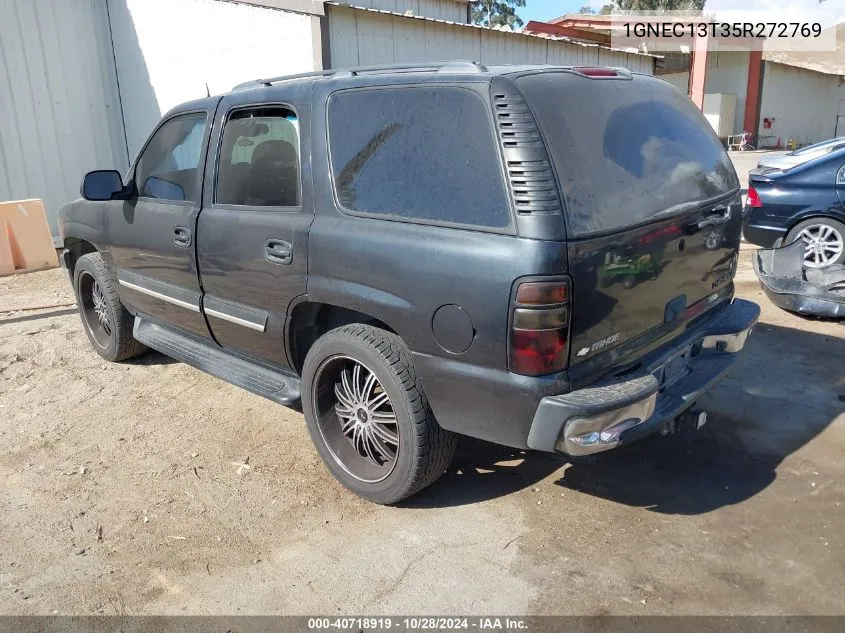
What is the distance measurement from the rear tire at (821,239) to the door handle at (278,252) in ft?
18.4

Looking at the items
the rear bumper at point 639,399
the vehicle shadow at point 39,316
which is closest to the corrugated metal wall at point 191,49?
the vehicle shadow at point 39,316

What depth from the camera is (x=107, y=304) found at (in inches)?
205

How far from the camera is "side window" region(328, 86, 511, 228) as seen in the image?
2779mm

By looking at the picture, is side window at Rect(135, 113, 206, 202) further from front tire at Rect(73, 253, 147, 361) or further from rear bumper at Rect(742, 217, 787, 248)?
rear bumper at Rect(742, 217, 787, 248)

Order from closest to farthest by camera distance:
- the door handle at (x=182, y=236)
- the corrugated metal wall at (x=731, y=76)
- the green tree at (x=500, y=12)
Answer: the door handle at (x=182, y=236) → the corrugated metal wall at (x=731, y=76) → the green tree at (x=500, y=12)

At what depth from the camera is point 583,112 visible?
2910mm

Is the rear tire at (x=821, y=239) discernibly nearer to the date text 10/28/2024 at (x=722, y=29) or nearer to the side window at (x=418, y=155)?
the side window at (x=418, y=155)

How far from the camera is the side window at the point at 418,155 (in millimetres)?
2779

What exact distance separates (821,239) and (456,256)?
582 centimetres

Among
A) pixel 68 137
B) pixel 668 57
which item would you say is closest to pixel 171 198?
pixel 68 137

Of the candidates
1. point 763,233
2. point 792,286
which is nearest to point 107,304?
point 792,286

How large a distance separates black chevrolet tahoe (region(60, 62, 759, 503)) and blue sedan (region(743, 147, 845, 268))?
3.89m

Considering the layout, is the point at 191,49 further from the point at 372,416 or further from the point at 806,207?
the point at 372,416

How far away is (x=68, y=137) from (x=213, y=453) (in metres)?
8.98
